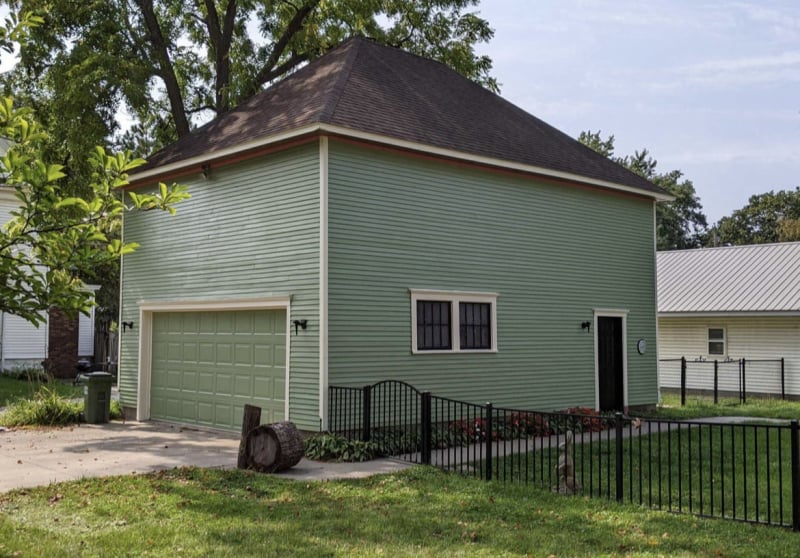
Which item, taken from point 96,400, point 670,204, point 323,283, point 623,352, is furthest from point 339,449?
point 670,204

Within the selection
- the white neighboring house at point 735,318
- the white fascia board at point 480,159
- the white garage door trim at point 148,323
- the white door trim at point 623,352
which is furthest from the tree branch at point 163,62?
the white neighboring house at point 735,318

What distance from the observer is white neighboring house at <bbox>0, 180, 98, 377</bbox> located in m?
26.9

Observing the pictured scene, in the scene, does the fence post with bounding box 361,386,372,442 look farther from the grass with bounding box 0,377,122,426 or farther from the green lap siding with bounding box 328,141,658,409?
the grass with bounding box 0,377,122,426

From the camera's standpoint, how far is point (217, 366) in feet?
46.4

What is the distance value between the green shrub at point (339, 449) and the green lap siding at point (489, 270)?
39.2 inches

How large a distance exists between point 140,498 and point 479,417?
6.83 metres

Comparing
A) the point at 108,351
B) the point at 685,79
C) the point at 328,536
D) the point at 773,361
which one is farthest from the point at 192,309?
the point at 108,351

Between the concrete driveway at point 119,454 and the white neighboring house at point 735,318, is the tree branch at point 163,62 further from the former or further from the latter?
the white neighboring house at point 735,318

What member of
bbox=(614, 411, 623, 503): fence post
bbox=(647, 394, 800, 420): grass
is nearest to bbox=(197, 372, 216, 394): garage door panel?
bbox=(614, 411, 623, 503): fence post

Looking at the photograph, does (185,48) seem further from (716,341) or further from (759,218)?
(759,218)

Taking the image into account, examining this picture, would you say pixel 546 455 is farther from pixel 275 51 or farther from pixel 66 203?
pixel 275 51

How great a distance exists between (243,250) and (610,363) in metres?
8.34

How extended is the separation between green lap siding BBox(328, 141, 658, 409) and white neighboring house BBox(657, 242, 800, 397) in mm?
7049

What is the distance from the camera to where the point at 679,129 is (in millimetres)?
28531
